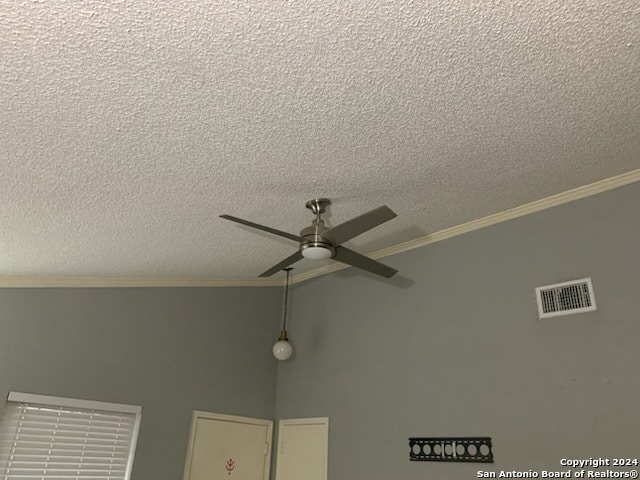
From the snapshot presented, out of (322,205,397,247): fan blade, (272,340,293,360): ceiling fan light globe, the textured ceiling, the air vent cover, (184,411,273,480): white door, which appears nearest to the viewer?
the textured ceiling

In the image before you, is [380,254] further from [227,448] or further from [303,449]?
[227,448]

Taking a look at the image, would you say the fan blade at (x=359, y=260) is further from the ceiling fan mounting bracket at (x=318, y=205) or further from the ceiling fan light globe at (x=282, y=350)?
the ceiling fan light globe at (x=282, y=350)

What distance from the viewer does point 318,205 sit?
2.80 m

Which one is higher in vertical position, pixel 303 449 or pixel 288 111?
pixel 288 111

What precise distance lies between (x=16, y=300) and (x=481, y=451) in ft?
9.97

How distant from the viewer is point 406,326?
3.49 meters

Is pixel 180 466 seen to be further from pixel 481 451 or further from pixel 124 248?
pixel 481 451

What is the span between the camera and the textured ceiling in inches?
59.1

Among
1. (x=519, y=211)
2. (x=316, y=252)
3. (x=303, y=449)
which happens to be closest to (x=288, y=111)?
(x=316, y=252)

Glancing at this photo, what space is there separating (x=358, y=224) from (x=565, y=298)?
1.28 m

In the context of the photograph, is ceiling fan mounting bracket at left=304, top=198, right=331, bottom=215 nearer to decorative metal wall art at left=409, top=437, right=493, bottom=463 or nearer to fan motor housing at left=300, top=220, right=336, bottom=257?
fan motor housing at left=300, top=220, right=336, bottom=257

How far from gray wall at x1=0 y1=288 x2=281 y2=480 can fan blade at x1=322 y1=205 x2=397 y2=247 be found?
6.00ft

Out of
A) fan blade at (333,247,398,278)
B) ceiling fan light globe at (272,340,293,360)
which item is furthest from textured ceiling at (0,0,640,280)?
ceiling fan light globe at (272,340,293,360)

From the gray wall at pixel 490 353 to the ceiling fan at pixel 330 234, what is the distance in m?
0.71
